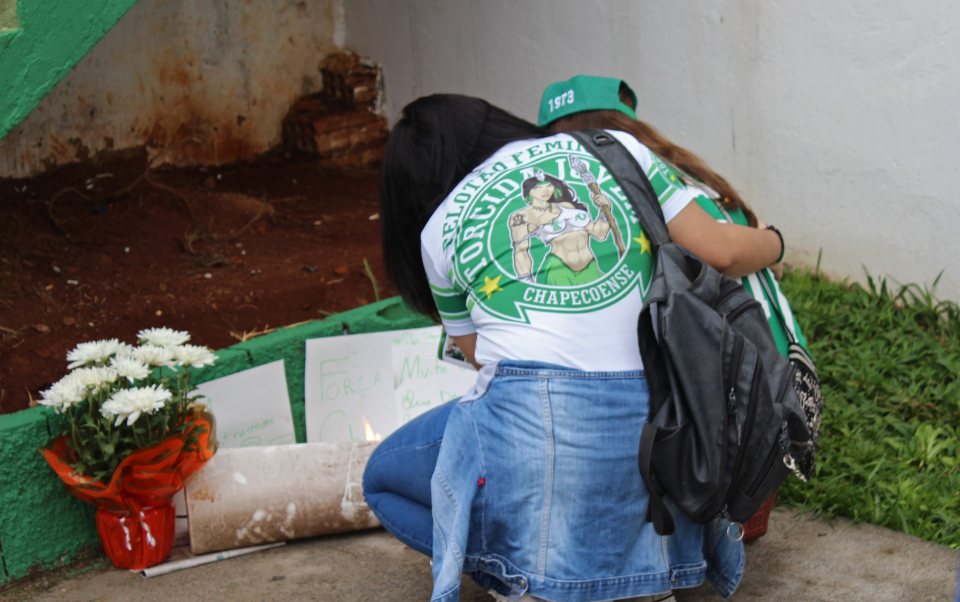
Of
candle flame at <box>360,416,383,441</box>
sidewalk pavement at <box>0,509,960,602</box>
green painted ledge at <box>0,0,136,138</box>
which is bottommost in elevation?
sidewalk pavement at <box>0,509,960,602</box>

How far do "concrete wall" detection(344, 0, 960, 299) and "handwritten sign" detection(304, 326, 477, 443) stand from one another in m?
1.50

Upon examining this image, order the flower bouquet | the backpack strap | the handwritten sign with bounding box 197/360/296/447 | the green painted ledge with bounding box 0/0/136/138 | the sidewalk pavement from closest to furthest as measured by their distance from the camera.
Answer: the backpack strap
the sidewalk pavement
the flower bouquet
the green painted ledge with bounding box 0/0/136/138
the handwritten sign with bounding box 197/360/296/447

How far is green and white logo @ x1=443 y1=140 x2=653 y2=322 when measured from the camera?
102 inches

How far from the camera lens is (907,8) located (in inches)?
169

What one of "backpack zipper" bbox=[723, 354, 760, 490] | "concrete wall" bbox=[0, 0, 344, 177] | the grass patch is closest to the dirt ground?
"concrete wall" bbox=[0, 0, 344, 177]

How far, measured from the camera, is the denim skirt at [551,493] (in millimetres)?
2562

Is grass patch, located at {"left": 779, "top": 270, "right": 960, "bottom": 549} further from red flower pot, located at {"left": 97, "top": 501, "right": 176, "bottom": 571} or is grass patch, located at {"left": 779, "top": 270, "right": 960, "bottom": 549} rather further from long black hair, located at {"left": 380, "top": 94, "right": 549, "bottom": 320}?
→ red flower pot, located at {"left": 97, "top": 501, "right": 176, "bottom": 571}

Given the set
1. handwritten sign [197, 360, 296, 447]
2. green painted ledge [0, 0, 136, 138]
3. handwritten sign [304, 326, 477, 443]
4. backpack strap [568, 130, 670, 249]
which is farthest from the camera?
handwritten sign [304, 326, 477, 443]

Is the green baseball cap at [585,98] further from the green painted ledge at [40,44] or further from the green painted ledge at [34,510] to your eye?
the green painted ledge at [34,510]

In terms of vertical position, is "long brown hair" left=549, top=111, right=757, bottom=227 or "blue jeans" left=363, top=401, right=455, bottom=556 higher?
"long brown hair" left=549, top=111, right=757, bottom=227

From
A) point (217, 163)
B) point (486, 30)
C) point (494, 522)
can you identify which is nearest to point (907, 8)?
point (486, 30)

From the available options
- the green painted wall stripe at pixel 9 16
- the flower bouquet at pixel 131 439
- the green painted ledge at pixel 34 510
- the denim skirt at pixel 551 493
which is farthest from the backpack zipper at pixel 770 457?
the green painted wall stripe at pixel 9 16

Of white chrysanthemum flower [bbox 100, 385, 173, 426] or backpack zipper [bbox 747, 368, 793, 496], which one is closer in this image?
backpack zipper [bbox 747, 368, 793, 496]

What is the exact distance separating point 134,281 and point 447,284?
2126mm
